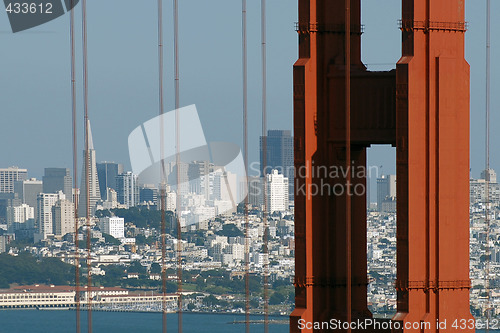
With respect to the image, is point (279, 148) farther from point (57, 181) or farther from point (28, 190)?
point (28, 190)

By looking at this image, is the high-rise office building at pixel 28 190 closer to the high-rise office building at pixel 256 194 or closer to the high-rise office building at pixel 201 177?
the high-rise office building at pixel 201 177

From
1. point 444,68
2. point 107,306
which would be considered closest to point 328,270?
point 444,68

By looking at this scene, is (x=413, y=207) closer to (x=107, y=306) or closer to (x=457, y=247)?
(x=457, y=247)

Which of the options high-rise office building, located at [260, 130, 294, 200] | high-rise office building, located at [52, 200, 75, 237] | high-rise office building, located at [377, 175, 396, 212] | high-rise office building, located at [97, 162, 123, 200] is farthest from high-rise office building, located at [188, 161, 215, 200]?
high-rise office building, located at [377, 175, 396, 212]

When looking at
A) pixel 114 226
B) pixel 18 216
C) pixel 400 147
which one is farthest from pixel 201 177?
pixel 400 147

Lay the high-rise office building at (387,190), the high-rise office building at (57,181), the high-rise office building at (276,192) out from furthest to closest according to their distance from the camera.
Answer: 1. the high-rise office building at (57,181)
2. the high-rise office building at (276,192)
3. the high-rise office building at (387,190)

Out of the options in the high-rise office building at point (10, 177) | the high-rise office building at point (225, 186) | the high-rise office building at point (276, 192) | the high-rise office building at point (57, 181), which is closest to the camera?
the high-rise office building at point (276, 192)

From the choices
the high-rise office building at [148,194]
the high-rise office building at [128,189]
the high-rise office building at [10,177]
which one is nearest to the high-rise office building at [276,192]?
the high-rise office building at [148,194]
